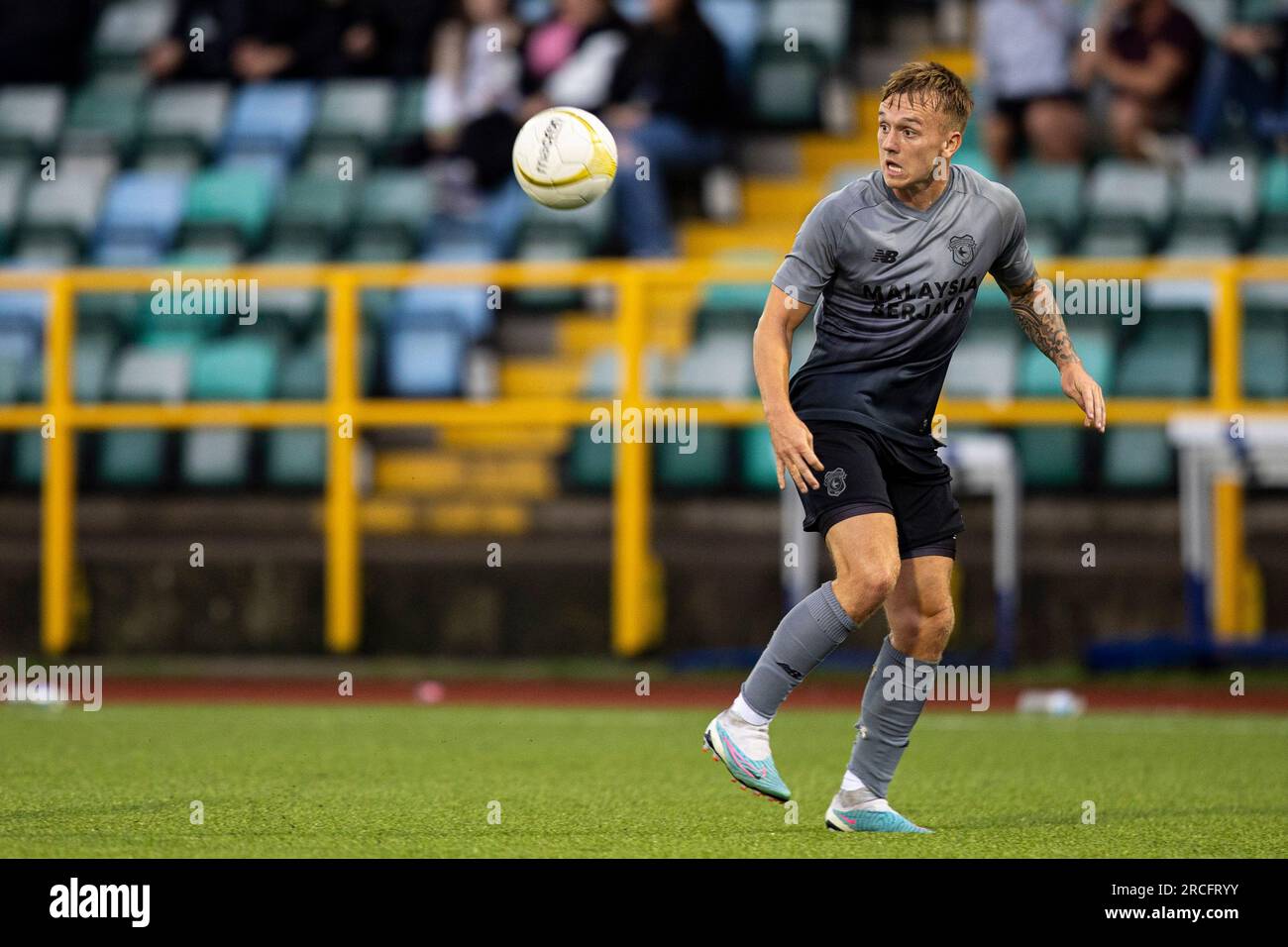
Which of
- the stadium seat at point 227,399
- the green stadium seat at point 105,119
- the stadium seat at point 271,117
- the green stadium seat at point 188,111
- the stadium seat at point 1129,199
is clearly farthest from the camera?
the green stadium seat at point 188,111

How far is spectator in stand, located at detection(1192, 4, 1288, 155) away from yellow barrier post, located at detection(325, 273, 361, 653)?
491 centimetres

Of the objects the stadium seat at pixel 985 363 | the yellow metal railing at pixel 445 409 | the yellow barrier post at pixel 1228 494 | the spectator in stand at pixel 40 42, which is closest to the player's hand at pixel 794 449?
the yellow metal railing at pixel 445 409

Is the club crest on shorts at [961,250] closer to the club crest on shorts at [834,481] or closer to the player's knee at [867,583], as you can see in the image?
the club crest on shorts at [834,481]

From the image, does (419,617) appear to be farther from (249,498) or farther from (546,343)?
(546,343)

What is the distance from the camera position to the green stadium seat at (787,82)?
13.8 meters

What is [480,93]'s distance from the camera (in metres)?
14.1

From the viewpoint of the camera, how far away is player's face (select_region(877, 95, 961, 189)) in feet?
18.6

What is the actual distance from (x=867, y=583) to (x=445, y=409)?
6.30 m

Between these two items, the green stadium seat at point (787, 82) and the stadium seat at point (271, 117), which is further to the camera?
the stadium seat at point (271, 117)

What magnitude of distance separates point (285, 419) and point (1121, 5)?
5432 mm

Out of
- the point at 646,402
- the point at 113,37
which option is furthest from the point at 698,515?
the point at 113,37

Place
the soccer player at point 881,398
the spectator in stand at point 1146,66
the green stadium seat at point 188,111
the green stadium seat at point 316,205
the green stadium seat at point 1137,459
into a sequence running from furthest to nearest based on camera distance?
the green stadium seat at point 188,111 → the green stadium seat at point 316,205 → the spectator in stand at point 1146,66 → the green stadium seat at point 1137,459 → the soccer player at point 881,398

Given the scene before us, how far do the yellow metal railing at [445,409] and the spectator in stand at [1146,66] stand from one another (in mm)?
1629

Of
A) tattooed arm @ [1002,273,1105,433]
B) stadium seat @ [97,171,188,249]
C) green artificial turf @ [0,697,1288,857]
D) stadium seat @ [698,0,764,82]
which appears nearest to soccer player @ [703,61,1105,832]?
tattooed arm @ [1002,273,1105,433]
